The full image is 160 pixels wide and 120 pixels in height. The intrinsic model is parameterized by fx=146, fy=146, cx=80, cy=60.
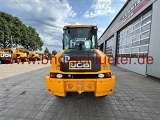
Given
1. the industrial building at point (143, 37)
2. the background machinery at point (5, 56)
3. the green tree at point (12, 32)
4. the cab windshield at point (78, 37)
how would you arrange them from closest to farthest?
the cab windshield at point (78, 37)
the industrial building at point (143, 37)
the background machinery at point (5, 56)
the green tree at point (12, 32)

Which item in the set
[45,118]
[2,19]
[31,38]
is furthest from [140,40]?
[31,38]

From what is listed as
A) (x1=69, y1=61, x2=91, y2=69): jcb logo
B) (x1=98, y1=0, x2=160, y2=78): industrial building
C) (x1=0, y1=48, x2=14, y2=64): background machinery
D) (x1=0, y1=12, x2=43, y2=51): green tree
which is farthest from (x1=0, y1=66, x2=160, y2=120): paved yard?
(x1=0, y1=12, x2=43, y2=51): green tree

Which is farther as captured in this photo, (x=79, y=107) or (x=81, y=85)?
(x=79, y=107)

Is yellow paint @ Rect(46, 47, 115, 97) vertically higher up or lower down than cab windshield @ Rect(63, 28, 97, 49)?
lower down

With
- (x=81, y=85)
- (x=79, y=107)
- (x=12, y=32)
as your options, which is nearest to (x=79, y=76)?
(x=81, y=85)

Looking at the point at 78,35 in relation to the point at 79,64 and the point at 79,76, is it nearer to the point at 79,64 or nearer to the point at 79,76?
the point at 79,64

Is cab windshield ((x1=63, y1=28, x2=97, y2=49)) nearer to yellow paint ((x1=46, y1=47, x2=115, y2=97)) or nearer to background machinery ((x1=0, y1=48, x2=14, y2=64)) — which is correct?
yellow paint ((x1=46, y1=47, x2=115, y2=97))

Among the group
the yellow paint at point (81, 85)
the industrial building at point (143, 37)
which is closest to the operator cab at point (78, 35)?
the yellow paint at point (81, 85)

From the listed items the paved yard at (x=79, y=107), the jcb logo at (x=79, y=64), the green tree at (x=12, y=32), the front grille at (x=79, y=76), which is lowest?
the paved yard at (x=79, y=107)

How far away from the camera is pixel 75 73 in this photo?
3.73 meters

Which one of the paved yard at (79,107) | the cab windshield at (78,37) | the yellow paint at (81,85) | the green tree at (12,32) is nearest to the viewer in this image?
the paved yard at (79,107)

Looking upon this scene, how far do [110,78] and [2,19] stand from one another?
35797 millimetres

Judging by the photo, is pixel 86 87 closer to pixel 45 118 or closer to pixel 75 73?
pixel 75 73

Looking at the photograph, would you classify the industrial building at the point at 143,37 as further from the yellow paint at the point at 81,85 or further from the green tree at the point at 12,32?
the green tree at the point at 12,32
